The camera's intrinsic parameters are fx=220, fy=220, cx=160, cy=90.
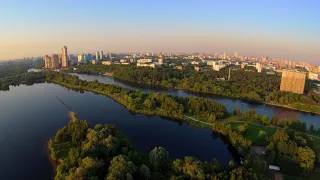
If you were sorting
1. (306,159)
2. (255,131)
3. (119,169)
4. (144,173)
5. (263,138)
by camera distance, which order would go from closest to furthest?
(119,169) < (144,173) < (306,159) < (263,138) < (255,131)

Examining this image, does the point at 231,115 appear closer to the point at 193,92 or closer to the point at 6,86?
the point at 193,92

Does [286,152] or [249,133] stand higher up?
[286,152]

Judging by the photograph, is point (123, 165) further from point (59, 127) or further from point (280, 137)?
point (59, 127)

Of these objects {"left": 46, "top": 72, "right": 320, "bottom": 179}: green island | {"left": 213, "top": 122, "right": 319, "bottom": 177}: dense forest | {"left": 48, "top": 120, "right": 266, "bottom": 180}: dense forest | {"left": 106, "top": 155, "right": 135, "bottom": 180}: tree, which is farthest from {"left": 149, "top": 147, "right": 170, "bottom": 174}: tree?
{"left": 213, "top": 122, "right": 319, "bottom": 177}: dense forest

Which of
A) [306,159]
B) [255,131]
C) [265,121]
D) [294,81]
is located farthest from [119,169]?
[294,81]

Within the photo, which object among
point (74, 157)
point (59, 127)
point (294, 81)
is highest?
point (294, 81)

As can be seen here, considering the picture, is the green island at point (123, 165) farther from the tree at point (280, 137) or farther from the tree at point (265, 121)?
the tree at point (265, 121)
